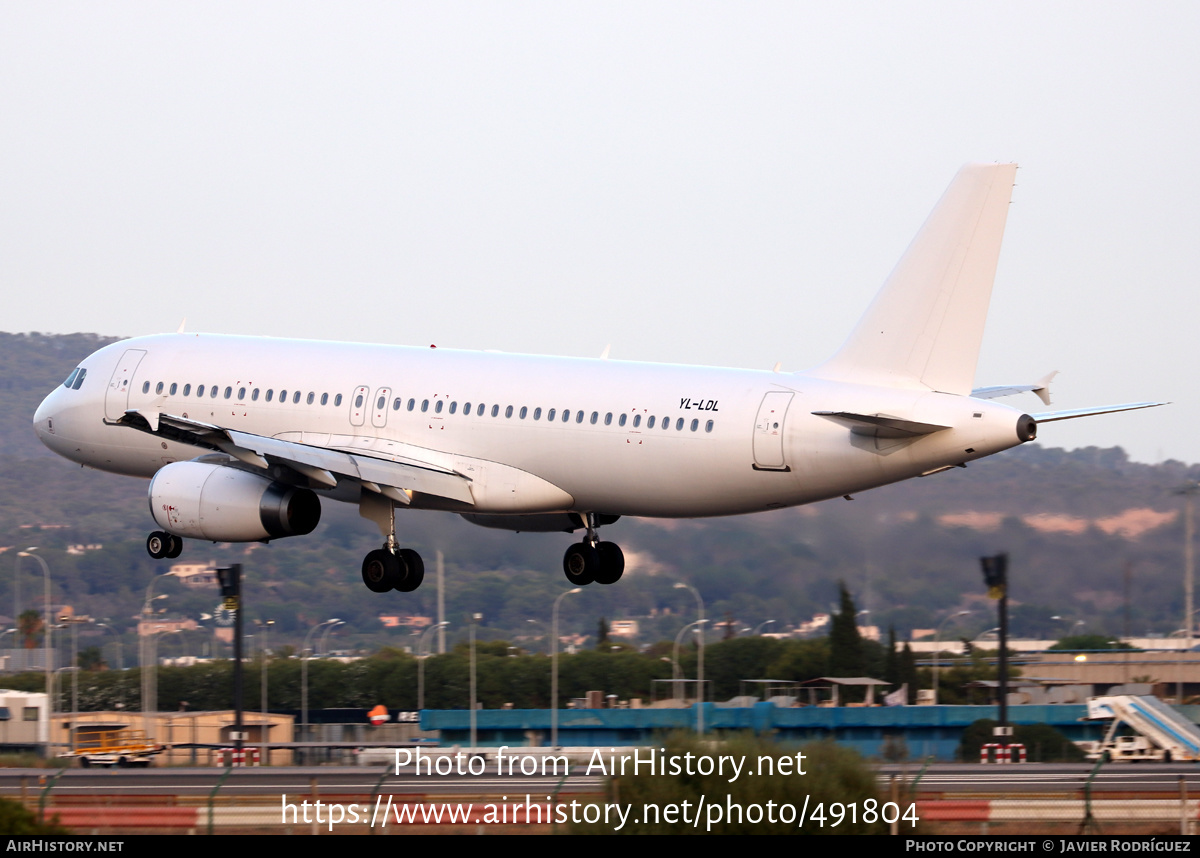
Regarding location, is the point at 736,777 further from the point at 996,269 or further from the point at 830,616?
the point at 830,616

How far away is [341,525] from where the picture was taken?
3120 inches

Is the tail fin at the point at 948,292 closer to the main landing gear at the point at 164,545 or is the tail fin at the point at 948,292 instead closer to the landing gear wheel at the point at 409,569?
the landing gear wheel at the point at 409,569

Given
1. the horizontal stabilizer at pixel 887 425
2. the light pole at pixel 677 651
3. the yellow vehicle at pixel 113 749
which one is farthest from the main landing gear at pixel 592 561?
the light pole at pixel 677 651

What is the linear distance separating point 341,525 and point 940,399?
1884 inches

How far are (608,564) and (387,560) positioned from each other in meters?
5.90

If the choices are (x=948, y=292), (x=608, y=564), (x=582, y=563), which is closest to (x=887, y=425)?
(x=948, y=292)

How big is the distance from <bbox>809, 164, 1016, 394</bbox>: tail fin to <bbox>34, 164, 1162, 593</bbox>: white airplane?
1.6 inches

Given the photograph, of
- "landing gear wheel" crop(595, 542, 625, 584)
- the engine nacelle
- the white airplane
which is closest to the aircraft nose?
the white airplane

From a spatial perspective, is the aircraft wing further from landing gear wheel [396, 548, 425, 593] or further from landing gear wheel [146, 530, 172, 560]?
landing gear wheel [146, 530, 172, 560]

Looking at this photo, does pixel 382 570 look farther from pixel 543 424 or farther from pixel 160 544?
pixel 160 544

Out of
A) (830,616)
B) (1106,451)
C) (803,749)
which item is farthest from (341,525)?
(803,749)

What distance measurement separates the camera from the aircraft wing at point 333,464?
39.4m

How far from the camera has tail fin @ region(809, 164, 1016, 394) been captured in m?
36.4

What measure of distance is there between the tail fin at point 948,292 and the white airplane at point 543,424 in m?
0.04
